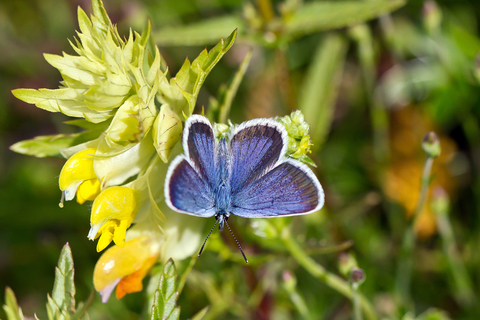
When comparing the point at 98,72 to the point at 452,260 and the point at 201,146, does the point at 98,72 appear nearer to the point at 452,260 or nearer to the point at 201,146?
the point at 201,146

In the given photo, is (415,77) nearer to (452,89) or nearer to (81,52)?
(452,89)

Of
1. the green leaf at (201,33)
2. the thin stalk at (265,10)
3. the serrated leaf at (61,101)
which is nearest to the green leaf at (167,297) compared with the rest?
the serrated leaf at (61,101)

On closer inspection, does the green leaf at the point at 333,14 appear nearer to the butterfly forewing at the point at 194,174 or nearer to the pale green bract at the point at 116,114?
the pale green bract at the point at 116,114

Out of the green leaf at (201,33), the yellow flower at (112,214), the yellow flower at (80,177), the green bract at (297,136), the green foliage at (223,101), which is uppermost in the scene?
the green leaf at (201,33)

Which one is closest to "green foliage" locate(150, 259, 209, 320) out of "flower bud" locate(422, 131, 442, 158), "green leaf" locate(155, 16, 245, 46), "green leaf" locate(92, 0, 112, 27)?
"green leaf" locate(92, 0, 112, 27)

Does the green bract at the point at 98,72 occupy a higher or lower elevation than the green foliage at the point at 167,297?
higher

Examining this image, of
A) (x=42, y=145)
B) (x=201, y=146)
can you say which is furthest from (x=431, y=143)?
(x=42, y=145)

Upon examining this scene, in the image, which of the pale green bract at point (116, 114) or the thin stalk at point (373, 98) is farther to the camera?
the thin stalk at point (373, 98)
